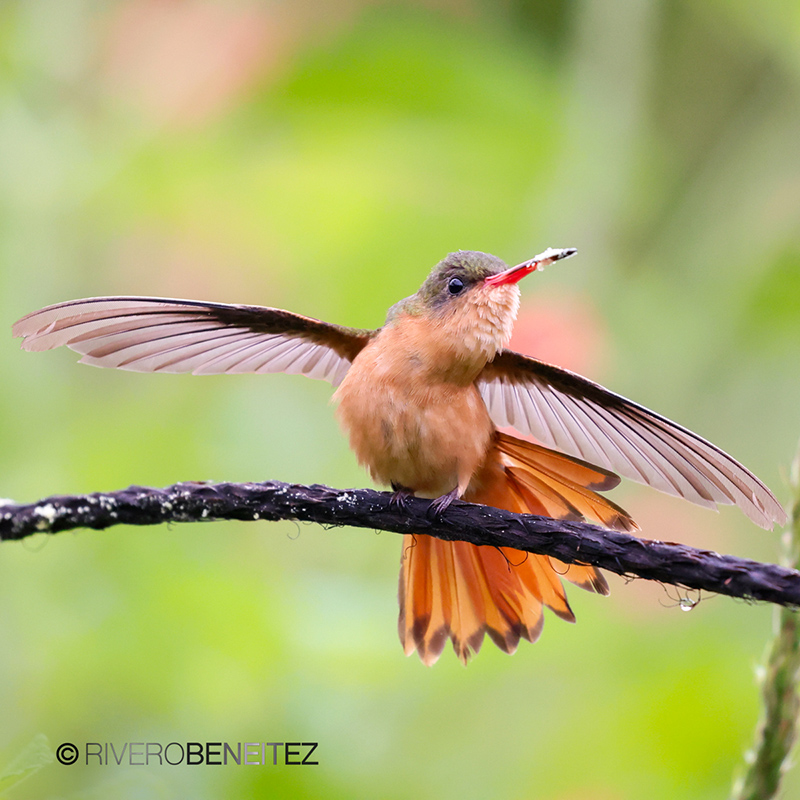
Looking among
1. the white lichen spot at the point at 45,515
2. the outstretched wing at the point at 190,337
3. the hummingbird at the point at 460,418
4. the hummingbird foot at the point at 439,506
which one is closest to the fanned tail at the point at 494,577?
the hummingbird at the point at 460,418

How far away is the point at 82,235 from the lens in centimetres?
253

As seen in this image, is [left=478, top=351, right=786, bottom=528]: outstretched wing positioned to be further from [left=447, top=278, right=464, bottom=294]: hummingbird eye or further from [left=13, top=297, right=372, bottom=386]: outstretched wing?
[left=13, top=297, right=372, bottom=386]: outstretched wing

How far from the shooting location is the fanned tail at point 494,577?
1.49m

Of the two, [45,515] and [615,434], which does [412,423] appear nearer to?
[615,434]

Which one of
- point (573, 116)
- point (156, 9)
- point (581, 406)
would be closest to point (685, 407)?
point (573, 116)

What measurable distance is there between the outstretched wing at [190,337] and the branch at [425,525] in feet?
1.08

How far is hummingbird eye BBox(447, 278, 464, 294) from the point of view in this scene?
1.65 metres

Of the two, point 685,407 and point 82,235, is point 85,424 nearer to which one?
point 82,235

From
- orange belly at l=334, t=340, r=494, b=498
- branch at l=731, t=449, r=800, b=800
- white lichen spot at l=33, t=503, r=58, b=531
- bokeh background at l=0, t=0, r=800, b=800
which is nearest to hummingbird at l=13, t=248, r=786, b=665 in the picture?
orange belly at l=334, t=340, r=494, b=498

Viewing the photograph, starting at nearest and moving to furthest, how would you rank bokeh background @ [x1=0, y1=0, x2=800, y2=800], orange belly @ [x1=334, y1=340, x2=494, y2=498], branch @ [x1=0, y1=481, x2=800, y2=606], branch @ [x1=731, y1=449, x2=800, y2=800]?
branch @ [x1=0, y1=481, x2=800, y2=606], branch @ [x1=731, y1=449, x2=800, y2=800], orange belly @ [x1=334, y1=340, x2=494, y2=498], bokeh background @ [x1=0, y1=0, x2=800, y2=800]

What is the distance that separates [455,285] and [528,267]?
228mm

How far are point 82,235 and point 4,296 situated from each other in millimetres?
345

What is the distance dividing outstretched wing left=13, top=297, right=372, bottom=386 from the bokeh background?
0.36m

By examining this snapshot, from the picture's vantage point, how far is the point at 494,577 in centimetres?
156
